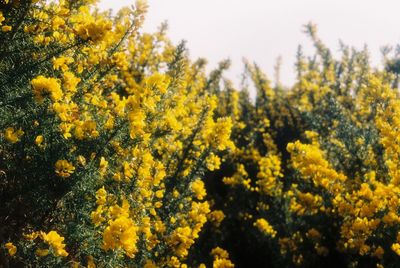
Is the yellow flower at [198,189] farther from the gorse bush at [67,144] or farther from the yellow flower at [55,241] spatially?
the yellow flower at [55,241]

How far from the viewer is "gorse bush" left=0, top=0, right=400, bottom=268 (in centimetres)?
263

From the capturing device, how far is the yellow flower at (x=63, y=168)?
2.55 metres

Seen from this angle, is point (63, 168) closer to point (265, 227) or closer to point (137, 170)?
point (137, 170)

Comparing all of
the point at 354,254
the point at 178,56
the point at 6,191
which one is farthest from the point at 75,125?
the point at 354,254

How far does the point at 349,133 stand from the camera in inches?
218

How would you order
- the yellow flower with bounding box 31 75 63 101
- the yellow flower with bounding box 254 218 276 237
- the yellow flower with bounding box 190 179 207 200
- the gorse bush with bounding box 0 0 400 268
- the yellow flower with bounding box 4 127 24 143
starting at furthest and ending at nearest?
the yellow flower with bounding box 254 218 276 237
the yellow flower with bounding box 190 179 207 200
the gorse bush with bounding box 0 0 400 268
the yellow flower with bounding box 4 127 24 143
the yellow flower with bounding box 31 75 63 101

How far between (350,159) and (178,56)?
2.86 m

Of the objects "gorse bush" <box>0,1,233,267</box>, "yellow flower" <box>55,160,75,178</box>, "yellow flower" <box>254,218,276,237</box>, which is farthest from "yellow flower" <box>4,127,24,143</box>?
"yellow flower" <box>254,218,276,237</box>

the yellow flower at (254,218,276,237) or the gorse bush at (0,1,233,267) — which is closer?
the gorse bush at (0,1,233,267)

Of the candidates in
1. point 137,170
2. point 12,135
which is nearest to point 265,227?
point 137,170

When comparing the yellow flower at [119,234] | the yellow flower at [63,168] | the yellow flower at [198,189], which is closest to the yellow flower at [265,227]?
the yellow flower at [198,189]

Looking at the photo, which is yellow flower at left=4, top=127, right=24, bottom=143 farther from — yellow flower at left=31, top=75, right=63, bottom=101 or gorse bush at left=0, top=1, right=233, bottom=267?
yellow flower at left=31, top=75, right=63, bottom=101

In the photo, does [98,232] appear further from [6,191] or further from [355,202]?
[355,202]

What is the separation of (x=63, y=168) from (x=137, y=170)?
0.58 meters
